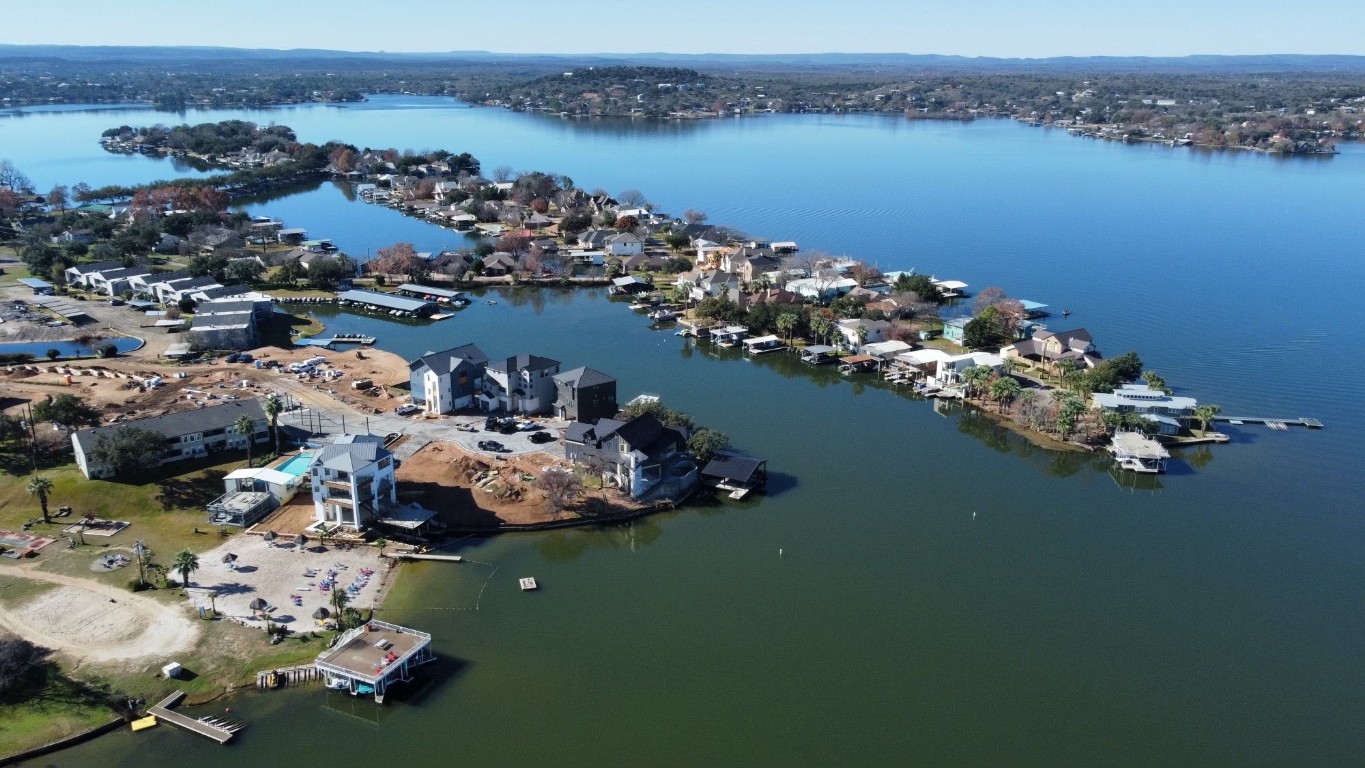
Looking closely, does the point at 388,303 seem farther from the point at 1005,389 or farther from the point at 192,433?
the point at 1005,389

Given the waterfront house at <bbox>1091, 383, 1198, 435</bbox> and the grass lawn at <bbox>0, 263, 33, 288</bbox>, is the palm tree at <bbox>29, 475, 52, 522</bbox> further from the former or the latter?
the waterfront house at <bbox>1091, 383, 1198, 435</bbox>

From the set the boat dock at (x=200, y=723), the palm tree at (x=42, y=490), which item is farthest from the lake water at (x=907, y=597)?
the palm tree at (x=42, y=490)

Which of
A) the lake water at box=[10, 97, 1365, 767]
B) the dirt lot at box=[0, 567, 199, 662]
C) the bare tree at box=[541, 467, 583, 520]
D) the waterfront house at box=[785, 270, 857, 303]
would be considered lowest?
the lake water at box=[10, 97, 1365, 767]

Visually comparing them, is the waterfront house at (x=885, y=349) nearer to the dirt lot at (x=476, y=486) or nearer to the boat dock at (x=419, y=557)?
the dirt lot at (x=476, y=486)

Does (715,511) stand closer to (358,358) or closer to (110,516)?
(110,516)

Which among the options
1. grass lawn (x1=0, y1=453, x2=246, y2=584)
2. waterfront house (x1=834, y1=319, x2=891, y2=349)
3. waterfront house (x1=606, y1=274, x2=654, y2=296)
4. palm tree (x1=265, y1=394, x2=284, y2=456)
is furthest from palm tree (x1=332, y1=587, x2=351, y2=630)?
waterfront house (x1=606, y1=274, x2=654, y2=296)

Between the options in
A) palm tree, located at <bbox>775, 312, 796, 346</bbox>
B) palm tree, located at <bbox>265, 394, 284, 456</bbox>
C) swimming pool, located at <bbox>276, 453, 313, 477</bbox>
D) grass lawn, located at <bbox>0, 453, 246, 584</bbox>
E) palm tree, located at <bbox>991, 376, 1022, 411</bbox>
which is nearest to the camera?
grass lawn, located at <bbox>0, 453, 246, 584</bbox>
